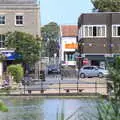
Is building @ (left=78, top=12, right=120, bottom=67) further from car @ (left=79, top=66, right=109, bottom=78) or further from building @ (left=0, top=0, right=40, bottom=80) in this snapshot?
building @ (left=0, top=0, right=40, bottom=80)

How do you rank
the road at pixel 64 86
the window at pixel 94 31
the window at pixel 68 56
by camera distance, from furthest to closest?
the window at pixel 68 56, the window at pixel 94 31, the road at pixel 64 86

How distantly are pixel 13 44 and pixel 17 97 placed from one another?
2813 centimetres

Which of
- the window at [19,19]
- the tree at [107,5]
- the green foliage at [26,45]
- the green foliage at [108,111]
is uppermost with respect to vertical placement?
the tree at [107,5]

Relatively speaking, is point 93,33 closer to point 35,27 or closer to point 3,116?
point 35,27

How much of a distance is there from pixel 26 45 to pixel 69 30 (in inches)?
2814

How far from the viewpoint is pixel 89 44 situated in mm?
95500

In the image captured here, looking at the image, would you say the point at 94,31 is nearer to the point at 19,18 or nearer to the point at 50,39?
the point at 19,18

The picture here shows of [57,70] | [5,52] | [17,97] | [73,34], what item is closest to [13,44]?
[5,52]

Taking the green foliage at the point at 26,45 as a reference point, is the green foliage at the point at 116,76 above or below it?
above

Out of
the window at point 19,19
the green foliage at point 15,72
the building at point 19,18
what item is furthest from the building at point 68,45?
the green foliage at point 15,72

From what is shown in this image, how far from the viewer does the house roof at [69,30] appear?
13975 centimetres

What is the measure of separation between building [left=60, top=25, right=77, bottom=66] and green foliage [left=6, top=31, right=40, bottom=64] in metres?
46.0

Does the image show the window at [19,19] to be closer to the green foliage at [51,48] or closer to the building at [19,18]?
the building at [19,18]

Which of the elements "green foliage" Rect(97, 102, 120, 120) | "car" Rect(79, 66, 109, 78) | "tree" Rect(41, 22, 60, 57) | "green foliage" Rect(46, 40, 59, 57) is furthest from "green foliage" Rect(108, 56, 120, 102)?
"green foliage" Rect(46, 40, 59, 57)
